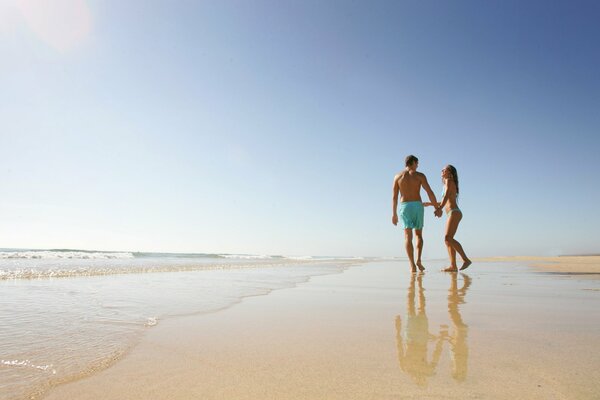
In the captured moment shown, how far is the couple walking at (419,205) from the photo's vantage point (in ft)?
20.6

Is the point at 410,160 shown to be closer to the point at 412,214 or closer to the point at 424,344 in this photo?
the point at 412,214

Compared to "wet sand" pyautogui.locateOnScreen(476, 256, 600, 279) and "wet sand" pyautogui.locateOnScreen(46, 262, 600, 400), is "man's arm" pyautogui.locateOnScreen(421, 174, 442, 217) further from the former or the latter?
"wet sand" pyautogui.locateOnScreen(46, 262, 600, 400)

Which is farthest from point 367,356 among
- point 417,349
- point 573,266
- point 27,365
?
point 573,266

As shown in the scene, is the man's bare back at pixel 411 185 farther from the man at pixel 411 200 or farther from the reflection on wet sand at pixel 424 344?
the reflection on wet sand at pixel 424 344

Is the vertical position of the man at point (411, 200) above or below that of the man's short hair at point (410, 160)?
below

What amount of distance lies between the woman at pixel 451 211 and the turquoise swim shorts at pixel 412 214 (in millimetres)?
469

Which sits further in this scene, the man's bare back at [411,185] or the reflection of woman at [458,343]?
the man's bare back at [411,185]

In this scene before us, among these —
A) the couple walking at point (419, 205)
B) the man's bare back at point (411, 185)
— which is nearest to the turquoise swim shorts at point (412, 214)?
the couple walking at point (419, 205)

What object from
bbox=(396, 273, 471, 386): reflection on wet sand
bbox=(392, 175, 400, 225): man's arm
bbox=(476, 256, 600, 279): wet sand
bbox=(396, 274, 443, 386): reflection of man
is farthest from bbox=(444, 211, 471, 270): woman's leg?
bbox=(396, 274, 443, 386): reflection of man

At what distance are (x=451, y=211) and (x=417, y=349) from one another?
5.36 m

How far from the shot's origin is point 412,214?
6328 mm

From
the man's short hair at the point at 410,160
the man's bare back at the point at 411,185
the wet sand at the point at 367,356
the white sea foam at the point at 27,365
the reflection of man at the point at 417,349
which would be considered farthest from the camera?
the man's short hair at the point at 410,160

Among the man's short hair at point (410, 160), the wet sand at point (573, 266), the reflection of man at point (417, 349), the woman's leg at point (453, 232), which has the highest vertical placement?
the man's short hair at point (410, 160)

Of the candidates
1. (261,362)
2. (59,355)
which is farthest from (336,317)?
(59,355)
